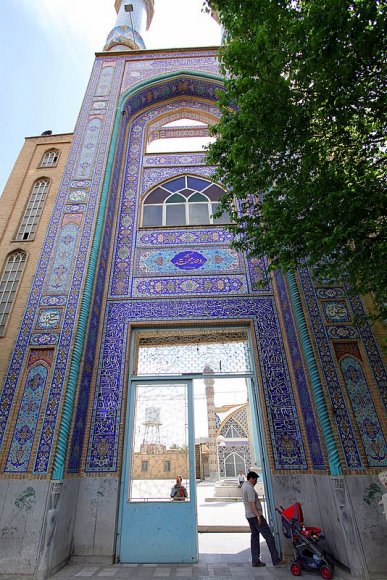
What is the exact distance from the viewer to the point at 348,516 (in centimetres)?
401

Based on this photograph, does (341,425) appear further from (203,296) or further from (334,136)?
(334,136)

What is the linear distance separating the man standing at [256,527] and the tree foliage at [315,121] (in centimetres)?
291

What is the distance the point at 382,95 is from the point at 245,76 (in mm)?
1559

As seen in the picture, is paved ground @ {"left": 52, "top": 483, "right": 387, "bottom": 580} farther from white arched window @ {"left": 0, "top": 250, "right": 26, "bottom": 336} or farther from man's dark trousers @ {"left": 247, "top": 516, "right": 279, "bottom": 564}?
white arched window @ {"left": 0, "top": 250, "right": 26, "bottom": 336}

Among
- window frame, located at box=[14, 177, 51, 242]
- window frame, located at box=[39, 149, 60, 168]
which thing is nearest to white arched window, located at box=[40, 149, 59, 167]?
window frame, located at box=[39, 149, 60, 168]

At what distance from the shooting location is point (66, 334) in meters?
5.24

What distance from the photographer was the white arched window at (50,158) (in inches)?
348

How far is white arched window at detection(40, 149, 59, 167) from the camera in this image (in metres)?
8.85

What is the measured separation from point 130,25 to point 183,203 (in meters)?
11.0

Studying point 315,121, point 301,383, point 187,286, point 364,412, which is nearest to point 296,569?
point 364,412

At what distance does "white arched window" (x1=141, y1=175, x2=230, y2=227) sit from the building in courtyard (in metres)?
0.04

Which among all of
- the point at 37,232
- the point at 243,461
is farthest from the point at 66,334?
the point at 243,461

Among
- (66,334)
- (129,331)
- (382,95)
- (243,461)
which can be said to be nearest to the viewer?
(382,95)

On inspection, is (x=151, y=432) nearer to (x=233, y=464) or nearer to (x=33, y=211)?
(x=33, y=211)
